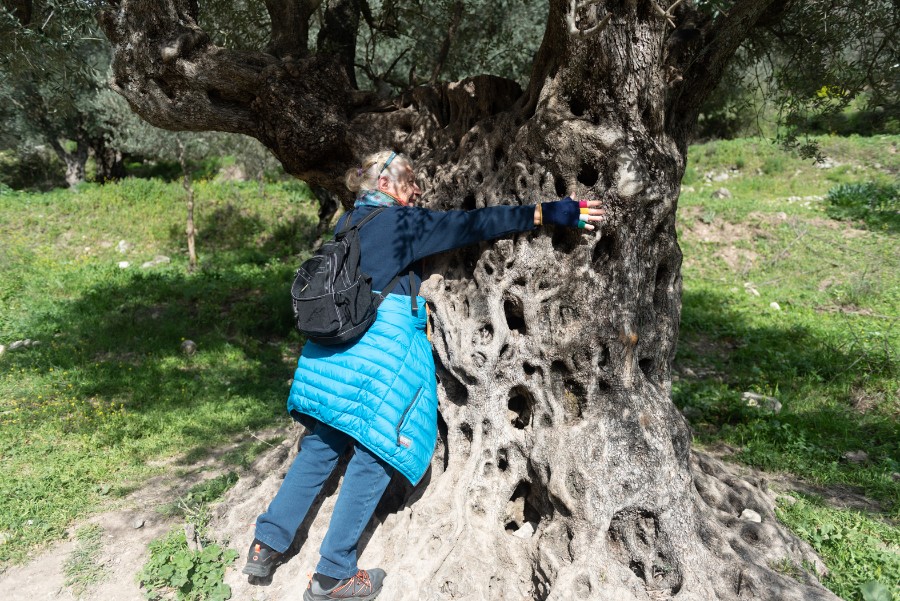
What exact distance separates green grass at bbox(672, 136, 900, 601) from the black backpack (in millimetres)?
3075

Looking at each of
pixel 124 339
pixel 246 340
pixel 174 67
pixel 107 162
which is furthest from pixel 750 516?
pixel 107 162

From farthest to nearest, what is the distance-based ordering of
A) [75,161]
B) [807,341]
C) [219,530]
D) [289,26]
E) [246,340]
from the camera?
[75,161], [246,340], [807,341], [289,26], [219,530]

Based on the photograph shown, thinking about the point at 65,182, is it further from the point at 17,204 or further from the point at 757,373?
the point at 757,373

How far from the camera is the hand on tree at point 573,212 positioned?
3590mm

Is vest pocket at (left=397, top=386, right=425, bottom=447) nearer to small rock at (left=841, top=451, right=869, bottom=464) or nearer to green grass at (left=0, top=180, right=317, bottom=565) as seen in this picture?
green grass at (left=0, top=180, right=317, bottom=565)

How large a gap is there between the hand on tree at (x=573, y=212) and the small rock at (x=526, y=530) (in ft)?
5.91

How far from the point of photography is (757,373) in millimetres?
6688

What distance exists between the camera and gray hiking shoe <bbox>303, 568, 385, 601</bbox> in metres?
3.27

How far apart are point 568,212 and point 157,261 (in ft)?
37.4

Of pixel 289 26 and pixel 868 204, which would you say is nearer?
pixel 289 26

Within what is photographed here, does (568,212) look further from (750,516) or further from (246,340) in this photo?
(246,340)

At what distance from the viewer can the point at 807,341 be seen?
24.1 ft

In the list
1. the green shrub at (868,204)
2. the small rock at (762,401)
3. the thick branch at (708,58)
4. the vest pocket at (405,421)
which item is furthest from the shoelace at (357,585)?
the green shrub at (868,204)

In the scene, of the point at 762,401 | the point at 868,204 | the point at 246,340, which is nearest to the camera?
the point at 762,401
